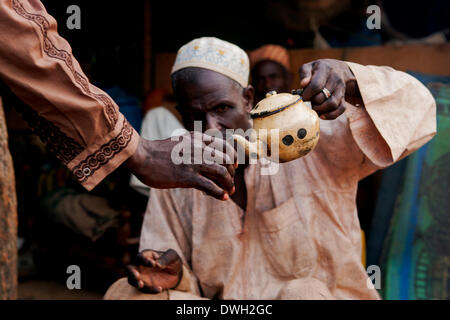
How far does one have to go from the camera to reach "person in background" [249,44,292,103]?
184 inches

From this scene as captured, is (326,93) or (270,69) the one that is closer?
(326,93)

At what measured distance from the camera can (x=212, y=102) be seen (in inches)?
92.4

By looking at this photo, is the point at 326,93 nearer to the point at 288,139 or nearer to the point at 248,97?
the point at 288,139

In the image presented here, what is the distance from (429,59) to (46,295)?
12.9ft

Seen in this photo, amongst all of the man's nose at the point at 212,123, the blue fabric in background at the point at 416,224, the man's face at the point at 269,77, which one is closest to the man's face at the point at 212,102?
the man's nose at the point at 212,123

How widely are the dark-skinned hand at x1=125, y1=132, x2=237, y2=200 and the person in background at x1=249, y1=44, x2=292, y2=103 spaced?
10.3 feet

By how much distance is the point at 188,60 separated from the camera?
2.48 meters

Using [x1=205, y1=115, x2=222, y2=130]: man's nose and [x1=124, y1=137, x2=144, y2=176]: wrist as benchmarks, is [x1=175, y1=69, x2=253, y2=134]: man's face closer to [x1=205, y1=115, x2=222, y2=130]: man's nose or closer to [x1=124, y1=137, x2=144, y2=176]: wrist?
[x1=205, y1=115, x2=222, y2=130]: man's nose

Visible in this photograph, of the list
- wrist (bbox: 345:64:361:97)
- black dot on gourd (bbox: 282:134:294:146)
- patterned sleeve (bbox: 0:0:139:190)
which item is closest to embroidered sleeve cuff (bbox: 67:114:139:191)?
patterned sleeve (bbox: 0:0:139:190)

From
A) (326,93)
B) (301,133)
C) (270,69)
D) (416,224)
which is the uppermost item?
(326,93)

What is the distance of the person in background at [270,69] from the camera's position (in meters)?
4.67

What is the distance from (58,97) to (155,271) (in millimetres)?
1021

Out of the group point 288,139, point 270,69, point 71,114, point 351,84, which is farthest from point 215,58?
point 270,69

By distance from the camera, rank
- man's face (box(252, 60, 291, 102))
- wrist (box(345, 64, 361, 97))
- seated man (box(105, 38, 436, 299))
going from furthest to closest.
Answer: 1. man's face (box(252, 60, 291, 102))
2. seated man (box(105, 38, 436, 299))
3. wrist (box(345, 64, 361, 97))
